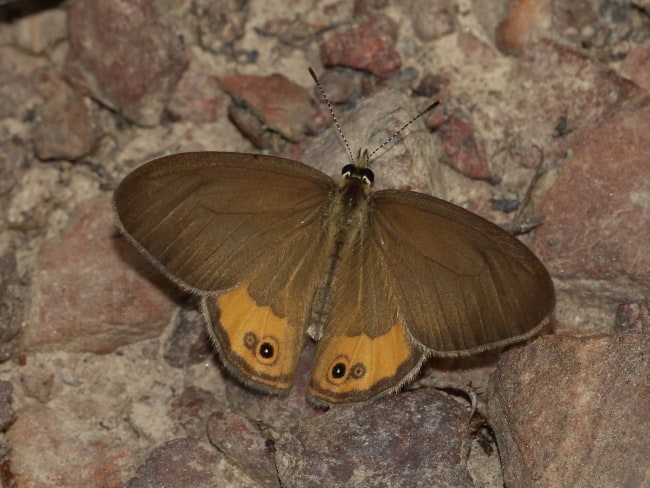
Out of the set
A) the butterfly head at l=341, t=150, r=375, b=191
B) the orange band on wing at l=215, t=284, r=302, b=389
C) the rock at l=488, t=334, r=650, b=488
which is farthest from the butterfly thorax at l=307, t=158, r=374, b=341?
the rock at l=488, t=334, r=650, b=488

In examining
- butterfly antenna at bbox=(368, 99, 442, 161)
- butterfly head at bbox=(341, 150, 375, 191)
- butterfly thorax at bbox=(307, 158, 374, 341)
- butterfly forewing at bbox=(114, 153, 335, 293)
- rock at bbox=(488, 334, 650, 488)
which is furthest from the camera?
butterfly antenna at bbox=(368, 99, 442, 161)

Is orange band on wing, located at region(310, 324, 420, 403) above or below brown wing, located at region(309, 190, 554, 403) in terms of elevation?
below

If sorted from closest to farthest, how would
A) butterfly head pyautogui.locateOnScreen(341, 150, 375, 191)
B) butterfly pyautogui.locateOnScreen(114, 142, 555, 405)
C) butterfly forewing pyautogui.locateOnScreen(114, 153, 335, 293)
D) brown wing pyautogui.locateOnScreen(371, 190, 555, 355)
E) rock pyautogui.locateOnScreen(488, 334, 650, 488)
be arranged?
rock pyautogui.locateOnScreen(488, 334, 650, 488) → brown wing pyautogui.locateOnScreen(371, 190, 555, 355) → butterfly pyautogui.locateOnScreen(114, 142, 555, 405) → butterfly forewing pyautogui.locateOnScreen(114, 153, 335, 293) → butterfly head pyautogui.locateOnScreen(341, 150, 375, 191)

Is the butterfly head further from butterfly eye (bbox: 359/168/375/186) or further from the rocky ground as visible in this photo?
the rocky ground

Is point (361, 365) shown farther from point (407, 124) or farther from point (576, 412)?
point (407, 124)

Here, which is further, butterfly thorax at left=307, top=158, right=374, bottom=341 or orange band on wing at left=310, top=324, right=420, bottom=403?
butterfly thorax at left=307, top=158, right=374, bottom=341

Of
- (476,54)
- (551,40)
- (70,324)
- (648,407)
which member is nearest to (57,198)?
(70,324)

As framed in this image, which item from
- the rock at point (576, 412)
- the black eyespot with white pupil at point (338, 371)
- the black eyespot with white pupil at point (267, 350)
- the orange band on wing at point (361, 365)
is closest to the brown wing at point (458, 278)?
the orange band on wing at point (361, 365)
